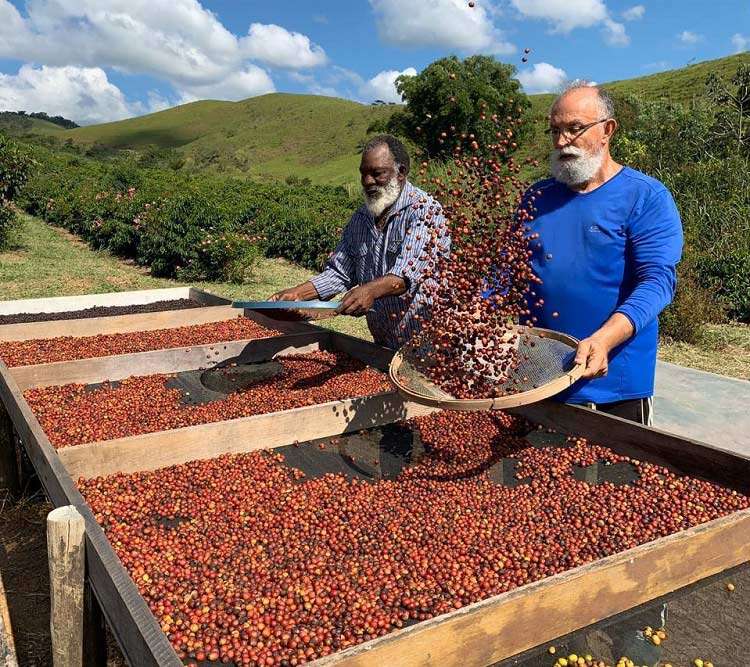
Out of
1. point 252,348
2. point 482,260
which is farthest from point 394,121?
point 482,260

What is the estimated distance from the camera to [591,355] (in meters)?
2.21

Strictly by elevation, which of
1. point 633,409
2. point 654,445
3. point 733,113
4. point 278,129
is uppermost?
point 278,129

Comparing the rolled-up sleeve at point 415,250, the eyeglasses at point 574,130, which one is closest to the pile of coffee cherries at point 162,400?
the rolled-up sleeve at point 415,250

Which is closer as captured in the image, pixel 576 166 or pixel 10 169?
pixel 576 166

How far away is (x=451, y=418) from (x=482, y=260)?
1098 mm

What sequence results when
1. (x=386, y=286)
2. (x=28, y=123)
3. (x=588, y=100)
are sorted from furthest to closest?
(x=28, y=123)
(x=386, y=286)
(x=588, y=100)

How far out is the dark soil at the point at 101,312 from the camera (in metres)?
6.55

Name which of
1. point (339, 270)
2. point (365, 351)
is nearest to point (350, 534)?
point (339, 270)

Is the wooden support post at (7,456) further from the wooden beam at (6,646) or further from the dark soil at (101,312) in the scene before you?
the dark soil at (101,312)

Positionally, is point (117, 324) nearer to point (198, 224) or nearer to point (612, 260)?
point (612, 260)

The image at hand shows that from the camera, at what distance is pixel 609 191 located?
2.60 m

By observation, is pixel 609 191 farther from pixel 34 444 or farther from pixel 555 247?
pixel 34 444

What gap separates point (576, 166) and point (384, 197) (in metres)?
1.47

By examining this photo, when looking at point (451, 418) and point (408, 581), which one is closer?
point (408, 581)
